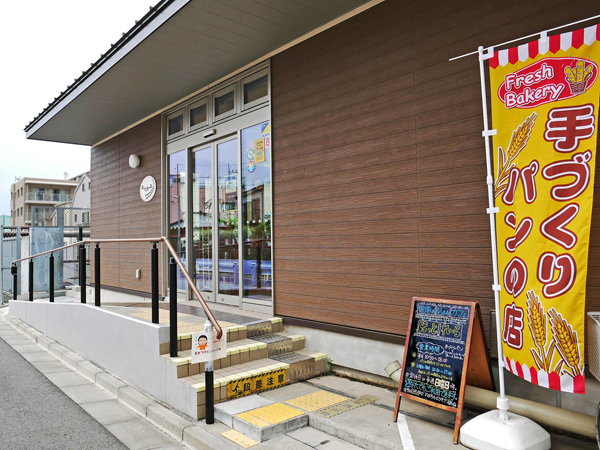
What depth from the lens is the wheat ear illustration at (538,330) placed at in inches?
95.7

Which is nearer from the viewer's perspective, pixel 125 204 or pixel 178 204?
→ pixel 178 204

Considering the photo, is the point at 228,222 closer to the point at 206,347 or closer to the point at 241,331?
the point at 241,331

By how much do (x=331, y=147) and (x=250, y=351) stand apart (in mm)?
2108

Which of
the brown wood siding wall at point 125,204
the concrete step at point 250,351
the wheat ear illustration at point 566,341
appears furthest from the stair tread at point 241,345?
the brown wood siding wall at point 125,204

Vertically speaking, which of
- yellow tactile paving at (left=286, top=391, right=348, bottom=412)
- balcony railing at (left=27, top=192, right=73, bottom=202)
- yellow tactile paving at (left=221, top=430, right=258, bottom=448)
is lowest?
yellow tactile paving at (left=221, top=430, right=258, bottom=448)

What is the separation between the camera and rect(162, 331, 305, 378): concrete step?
3457mm

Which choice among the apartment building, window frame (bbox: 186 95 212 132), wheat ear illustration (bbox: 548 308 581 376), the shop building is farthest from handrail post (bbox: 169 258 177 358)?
the apartment building

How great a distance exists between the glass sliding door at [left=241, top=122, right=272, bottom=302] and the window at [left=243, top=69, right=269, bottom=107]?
335 mm

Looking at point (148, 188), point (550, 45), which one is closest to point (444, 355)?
point (550, 45)

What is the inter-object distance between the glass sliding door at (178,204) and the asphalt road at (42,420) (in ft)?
8.72

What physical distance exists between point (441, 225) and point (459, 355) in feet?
3.45

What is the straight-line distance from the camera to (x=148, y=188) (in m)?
7.21

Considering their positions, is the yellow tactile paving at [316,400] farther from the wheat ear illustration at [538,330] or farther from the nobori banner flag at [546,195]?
the wheat ear illustration at [538,330]

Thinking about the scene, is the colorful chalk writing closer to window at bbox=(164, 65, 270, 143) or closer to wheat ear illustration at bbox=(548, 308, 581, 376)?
wheat ear illustration at bbox=(548, 308, 581, 376)
